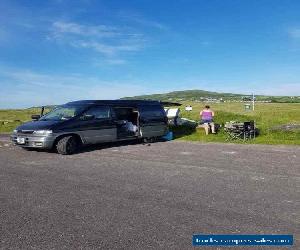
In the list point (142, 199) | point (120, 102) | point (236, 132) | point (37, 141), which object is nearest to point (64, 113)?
point (37, 141)

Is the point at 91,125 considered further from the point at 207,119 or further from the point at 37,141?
the point at 207,119

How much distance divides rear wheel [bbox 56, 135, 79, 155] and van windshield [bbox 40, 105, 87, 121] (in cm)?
93

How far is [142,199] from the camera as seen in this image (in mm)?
6953

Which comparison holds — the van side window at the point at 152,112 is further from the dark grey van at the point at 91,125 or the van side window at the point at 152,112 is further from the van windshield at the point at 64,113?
the van windshield at the point at 64,113

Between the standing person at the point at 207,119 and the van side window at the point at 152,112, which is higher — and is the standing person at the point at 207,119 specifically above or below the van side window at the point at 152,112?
below

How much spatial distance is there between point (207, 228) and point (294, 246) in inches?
46.0

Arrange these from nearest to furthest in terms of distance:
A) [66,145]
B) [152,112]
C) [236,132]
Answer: [66,145] < [152,112] < [236,132]

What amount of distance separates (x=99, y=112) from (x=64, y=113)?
1.29m

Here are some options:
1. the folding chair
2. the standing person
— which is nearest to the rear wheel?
the folding chair

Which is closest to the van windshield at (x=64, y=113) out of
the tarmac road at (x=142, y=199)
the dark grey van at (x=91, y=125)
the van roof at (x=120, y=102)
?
the dark grey van at (x=91, y=125)

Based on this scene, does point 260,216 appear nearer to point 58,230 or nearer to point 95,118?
point 58,230

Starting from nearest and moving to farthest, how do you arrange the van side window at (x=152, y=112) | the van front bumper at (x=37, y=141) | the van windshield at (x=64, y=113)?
the van front bumper at (x=37, y=141), the van windshield at (x=64, y=113), the van side window at (x=152, y=112)

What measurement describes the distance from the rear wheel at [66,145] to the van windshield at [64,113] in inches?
36.6

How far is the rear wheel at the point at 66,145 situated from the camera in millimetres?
12742
